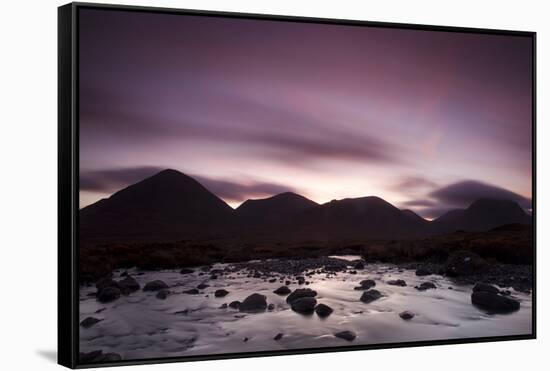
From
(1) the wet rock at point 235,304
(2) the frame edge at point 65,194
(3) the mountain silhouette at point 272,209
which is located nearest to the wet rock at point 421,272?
(3) the mountain silhouette at point 272,209

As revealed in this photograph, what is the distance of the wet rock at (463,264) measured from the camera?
670 centimetres

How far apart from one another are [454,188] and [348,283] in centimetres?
117

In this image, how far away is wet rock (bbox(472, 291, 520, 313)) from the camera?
22.0 feet

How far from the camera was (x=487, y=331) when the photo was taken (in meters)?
6.67

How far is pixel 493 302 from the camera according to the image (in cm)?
674

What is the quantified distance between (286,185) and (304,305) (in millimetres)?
882

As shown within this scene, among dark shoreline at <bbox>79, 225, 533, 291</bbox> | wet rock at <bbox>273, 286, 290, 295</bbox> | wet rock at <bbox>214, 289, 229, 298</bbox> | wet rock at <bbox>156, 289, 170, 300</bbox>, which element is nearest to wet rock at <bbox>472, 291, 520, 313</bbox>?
dark shoreline at <bbox>79, 225, 533, 291</bbox>

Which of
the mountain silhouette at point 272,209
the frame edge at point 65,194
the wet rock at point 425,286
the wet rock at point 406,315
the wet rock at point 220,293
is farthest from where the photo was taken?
the wet rock at point 425,286

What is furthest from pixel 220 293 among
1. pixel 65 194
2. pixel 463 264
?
pixel 463 264

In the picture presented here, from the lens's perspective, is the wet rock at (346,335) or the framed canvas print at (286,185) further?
the wet rock at (346,335)

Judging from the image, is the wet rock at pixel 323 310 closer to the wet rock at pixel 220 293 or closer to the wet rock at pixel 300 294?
the wet rock at pixel 300 294

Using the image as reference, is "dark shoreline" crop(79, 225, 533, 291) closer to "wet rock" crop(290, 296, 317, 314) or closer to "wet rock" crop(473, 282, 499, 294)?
"wet rock" crop(473, 282, 499, 294)

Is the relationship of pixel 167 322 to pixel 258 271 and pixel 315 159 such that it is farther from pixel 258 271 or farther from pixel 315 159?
pixel 315 159

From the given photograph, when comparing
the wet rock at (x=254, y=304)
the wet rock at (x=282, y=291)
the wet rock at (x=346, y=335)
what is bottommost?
the wet rock at (x=346, y=335)
